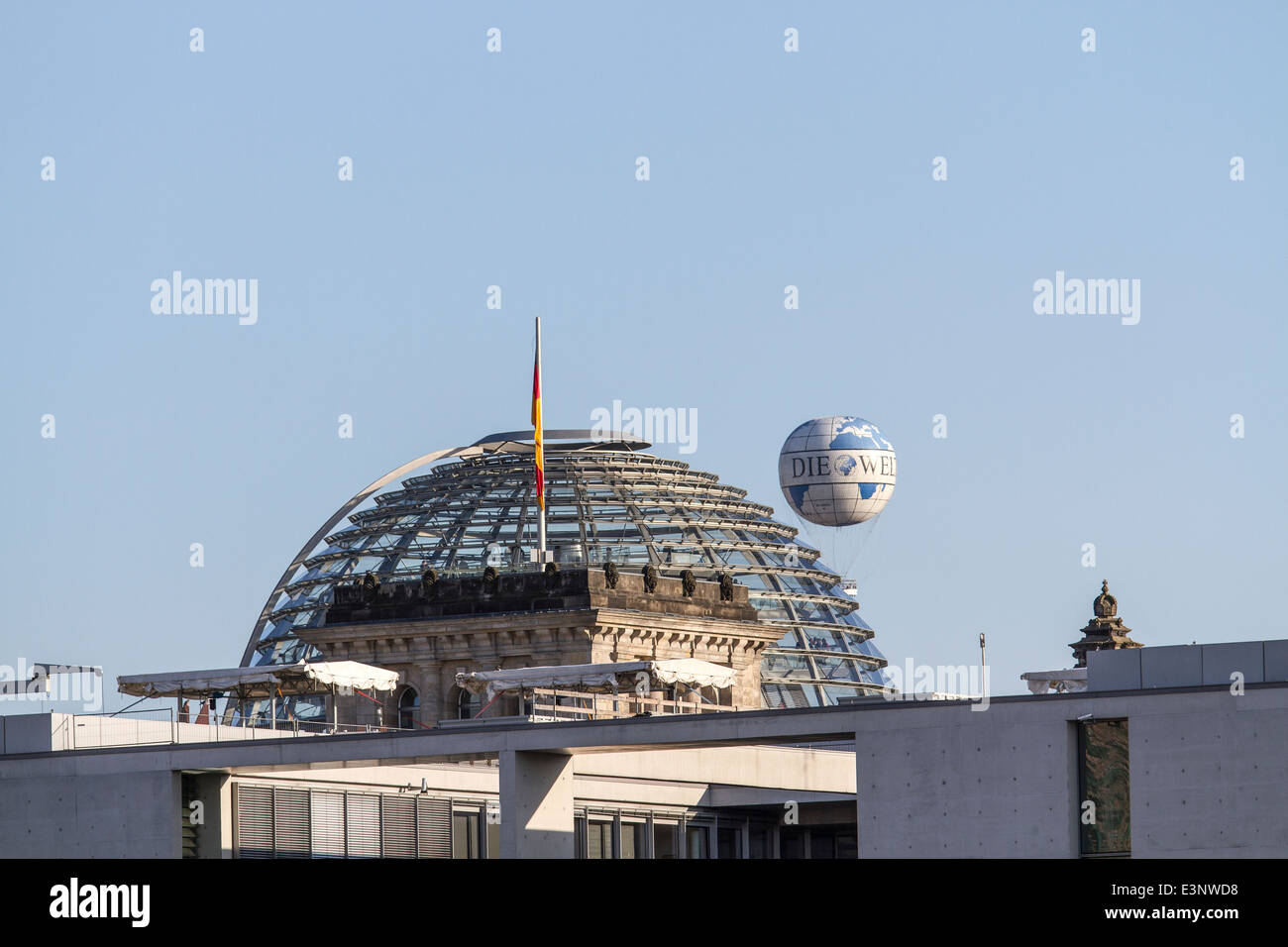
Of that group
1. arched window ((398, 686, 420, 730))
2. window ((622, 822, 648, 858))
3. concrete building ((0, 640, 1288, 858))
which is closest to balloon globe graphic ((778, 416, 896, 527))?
arched window ((398, 686, 420, 730))

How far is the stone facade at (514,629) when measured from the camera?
101m

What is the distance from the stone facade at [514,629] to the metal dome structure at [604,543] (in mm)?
5626

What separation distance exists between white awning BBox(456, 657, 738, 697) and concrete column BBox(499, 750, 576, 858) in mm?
9279

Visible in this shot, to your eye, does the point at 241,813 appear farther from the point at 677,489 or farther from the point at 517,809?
the point at 677,489

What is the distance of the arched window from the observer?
102375mm

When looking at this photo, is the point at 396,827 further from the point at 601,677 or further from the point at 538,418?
the point at 538,418

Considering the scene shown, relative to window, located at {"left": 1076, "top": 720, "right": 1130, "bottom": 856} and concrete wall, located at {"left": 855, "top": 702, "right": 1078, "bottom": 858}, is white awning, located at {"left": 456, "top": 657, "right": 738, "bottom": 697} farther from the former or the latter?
window, located at {"left": 1076, "top": 720, "right": 1130, "bottom": 856}

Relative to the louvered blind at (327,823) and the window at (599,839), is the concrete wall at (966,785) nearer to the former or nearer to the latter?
the window at (599,839)

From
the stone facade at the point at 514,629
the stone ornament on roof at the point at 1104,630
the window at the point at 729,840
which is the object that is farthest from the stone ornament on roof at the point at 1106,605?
the window at the point at 729,840

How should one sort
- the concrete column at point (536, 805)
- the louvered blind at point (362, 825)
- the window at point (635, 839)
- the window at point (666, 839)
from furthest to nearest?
the window at point (666, 839) → the window at point (635, 839) → the louvered blind at point (362, 825) → the concrete column at point (536, 805)

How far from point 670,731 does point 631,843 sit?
12972mm

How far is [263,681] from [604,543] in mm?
38939

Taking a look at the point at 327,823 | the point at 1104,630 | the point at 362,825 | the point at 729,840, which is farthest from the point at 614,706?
the point at 1104,630
